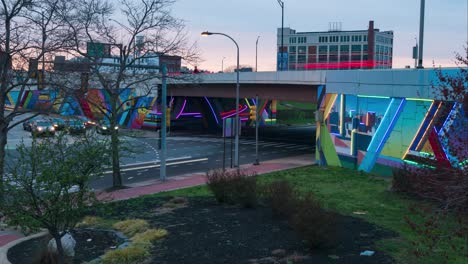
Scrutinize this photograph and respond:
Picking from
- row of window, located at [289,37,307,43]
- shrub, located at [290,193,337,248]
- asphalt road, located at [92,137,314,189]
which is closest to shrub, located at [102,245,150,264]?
shrub, located at [290,193,337,248]

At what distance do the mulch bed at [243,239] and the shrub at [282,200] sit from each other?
0.95 ft

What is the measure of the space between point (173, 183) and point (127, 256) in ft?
45.1

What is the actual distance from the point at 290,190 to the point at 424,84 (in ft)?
32.2

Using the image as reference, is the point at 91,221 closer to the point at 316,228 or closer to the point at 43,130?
the point at 316,228

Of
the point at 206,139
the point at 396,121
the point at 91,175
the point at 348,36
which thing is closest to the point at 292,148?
the point at 206,139

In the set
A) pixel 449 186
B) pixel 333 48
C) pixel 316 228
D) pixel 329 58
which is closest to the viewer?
pixel 449 186

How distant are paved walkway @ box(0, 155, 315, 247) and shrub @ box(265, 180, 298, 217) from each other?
5.17 m

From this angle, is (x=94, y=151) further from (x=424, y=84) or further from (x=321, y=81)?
(x=321, y=81)

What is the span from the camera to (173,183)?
23875 millimetres

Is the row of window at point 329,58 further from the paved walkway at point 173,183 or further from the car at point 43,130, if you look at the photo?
the paved walkway at point 173,183

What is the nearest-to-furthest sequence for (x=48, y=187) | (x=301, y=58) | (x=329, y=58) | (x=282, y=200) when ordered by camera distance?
(x=48, y=187)
(x=282, y=200)
(x=329, y=58)
(x=301, y=58)

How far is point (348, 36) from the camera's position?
404ft

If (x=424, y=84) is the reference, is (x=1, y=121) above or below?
below

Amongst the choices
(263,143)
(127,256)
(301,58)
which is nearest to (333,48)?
(301,58)
